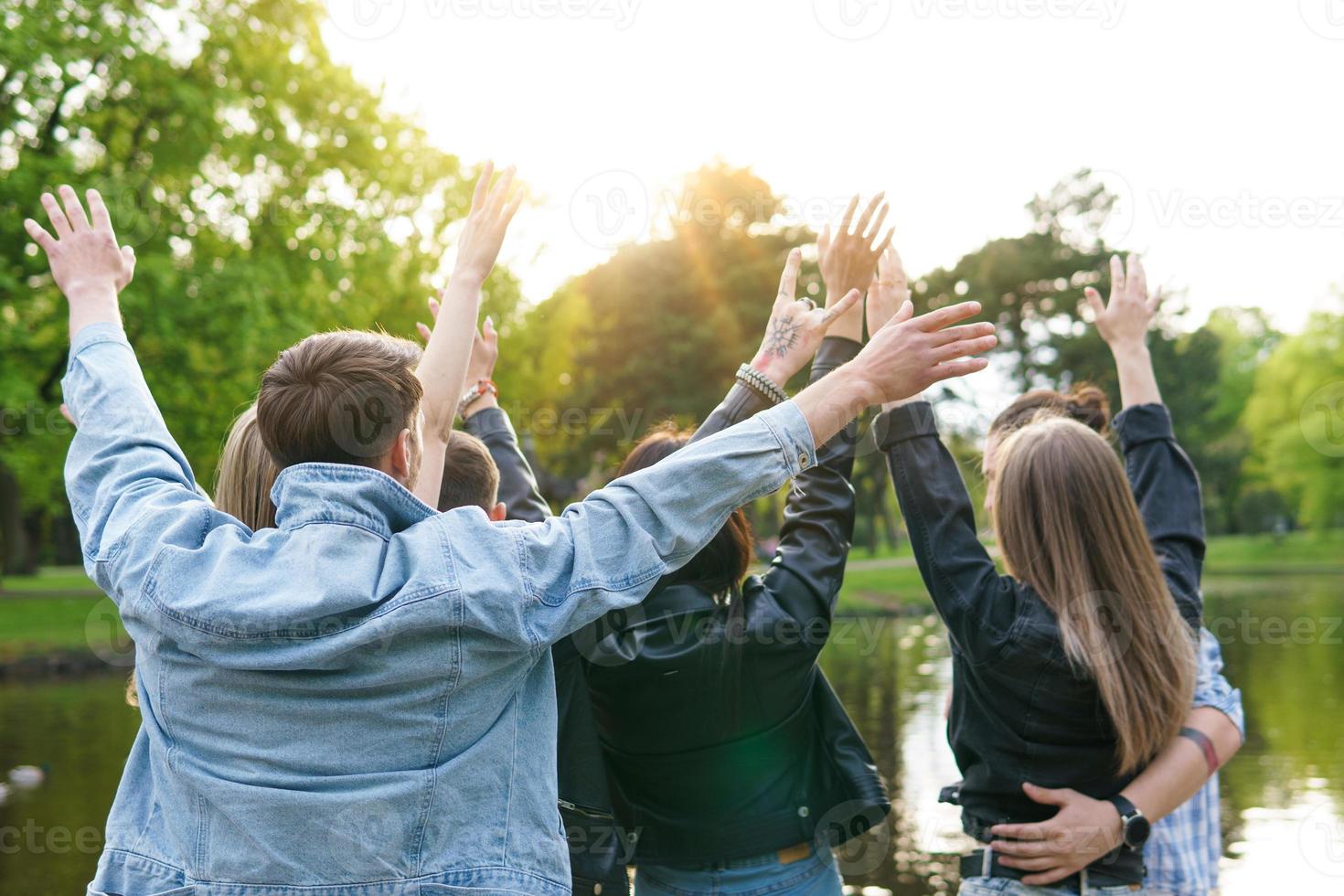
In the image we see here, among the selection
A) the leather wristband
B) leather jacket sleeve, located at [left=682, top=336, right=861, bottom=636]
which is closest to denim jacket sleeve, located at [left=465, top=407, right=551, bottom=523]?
leather jacket sleeve, located at [left=682, top=336, right=861, bottom=636]

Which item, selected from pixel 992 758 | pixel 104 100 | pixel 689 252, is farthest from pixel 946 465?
pixel 689 252

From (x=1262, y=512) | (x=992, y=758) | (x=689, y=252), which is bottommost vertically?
(x=1262, y=512)

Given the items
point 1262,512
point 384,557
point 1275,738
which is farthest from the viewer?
point 1262,512

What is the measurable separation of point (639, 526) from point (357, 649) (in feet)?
1.44

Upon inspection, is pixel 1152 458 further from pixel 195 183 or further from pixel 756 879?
pixel 195 183

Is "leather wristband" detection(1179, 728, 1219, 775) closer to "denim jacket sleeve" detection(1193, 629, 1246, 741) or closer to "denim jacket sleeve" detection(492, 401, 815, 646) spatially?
"denim jacket sleeve" detection(1193, 629, 1246, 741)

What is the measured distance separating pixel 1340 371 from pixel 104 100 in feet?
144

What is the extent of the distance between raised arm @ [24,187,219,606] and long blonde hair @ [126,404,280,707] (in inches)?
5.8

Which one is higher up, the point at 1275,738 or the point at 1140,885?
the point at 1140,885

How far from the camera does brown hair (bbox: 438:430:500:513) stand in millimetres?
2426

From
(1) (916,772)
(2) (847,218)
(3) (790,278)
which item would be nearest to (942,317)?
(3) (790,278)

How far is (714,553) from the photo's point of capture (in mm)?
2549

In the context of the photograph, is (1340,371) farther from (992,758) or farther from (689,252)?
(992,758)

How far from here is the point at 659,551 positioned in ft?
5.60
